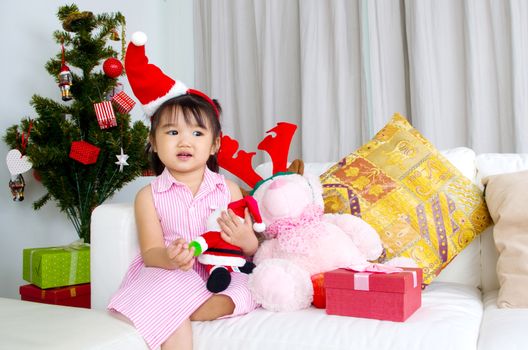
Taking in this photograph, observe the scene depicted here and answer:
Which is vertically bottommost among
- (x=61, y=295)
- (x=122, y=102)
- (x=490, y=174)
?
(x=61, y=295)

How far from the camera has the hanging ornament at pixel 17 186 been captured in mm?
2020

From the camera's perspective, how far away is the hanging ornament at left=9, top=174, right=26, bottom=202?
79.5 inches

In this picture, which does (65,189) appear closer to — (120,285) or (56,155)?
(56,155)

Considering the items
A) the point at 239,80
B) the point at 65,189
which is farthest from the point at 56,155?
the point at 239,80

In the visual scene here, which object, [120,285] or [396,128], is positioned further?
[396,128]

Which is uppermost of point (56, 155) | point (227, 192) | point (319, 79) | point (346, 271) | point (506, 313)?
point (319, 79)

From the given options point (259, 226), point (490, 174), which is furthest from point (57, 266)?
point (490, 174)

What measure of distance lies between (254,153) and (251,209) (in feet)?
0.83

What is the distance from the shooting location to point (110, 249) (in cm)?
130

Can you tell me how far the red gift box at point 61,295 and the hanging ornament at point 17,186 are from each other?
0.34m

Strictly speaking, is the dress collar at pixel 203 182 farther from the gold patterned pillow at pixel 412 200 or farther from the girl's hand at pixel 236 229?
the gold patterned pillow at pixel 412 200

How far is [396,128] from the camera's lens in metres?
1.57

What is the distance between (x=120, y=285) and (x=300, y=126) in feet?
4.64

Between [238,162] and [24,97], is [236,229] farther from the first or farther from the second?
[24,97]
